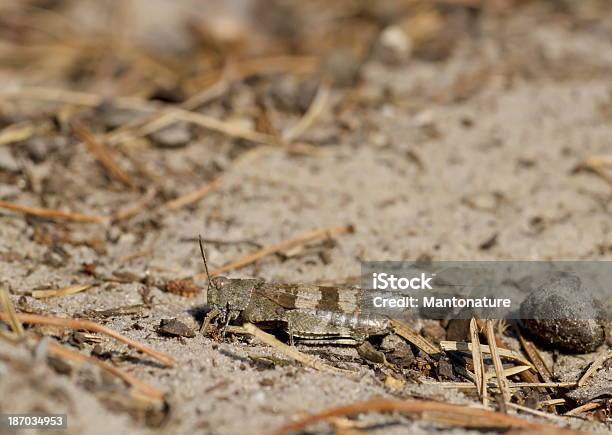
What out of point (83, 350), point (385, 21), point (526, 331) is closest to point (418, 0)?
point (385, 21)

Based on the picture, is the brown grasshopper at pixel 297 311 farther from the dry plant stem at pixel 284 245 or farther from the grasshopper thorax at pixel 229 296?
the dry plant stem at pixel 284 245

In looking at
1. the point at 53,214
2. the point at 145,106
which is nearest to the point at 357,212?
the point at 53,214

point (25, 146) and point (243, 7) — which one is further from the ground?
point (243, 7)

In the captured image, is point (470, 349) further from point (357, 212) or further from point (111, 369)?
point (111, 369)

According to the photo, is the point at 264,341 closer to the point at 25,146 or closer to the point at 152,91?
the point at 25,146

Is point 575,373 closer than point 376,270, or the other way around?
point 575,373

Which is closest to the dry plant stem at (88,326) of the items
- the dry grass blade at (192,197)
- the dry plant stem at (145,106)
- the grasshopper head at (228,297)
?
the grasshopper head at (228,297)
